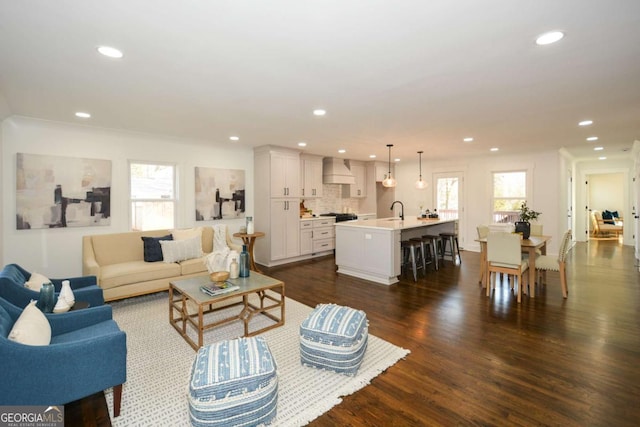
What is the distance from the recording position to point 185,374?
2.48m

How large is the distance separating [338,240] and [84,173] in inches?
164

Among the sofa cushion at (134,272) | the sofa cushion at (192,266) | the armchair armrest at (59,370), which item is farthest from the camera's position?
the sofa cushion at (192,266)

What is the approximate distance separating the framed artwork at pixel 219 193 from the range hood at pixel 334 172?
2.48 metres

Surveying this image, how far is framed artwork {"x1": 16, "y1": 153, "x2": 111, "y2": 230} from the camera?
161 inches

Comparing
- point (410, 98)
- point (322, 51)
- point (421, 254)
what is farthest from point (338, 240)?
point (322, 51)

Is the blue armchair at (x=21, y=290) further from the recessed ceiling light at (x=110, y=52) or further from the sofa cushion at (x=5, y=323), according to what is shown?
the recessed ceiling light at (x=110, y=52)

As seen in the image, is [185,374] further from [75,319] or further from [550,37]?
[550,37]

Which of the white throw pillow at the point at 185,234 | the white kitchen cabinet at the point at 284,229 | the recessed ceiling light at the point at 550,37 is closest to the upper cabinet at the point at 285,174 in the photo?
the white kitchen cabinet at the point at 284,229

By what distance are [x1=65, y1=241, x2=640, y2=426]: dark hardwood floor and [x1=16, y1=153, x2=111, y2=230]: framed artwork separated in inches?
126

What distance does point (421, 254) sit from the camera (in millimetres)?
5641

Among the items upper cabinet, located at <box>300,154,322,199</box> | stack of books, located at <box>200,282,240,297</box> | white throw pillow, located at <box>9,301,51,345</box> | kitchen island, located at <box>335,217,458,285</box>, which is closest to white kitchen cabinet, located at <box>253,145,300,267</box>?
upper cabinet, located at <box>300,154,322,199</box>

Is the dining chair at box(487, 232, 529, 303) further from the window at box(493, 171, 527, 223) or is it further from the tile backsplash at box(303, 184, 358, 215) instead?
the tile backsplash at box(303, 184, 358, 215)

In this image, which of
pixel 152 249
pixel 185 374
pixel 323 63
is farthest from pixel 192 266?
pixel 323 63

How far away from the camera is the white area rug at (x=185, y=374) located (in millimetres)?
2021
